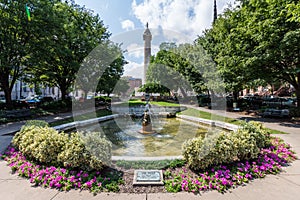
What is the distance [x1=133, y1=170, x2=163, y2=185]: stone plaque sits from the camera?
3662 millimetres

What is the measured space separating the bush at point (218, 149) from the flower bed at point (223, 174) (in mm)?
169

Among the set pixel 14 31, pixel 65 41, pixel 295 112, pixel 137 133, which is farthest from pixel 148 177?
pixel 65 41

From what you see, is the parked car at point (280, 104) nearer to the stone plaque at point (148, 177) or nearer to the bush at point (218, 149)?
the bush at point (218, 149)

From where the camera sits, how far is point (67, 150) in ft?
13.5

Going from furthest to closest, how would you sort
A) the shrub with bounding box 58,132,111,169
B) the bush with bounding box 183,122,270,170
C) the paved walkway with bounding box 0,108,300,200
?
1. the bush with bounding box 183,122,270,170
2. the shrub with bounding box 58,132,111,169
3. the paved walkway with bounding box 0,108,300,200

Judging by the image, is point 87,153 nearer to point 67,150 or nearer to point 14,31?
point 67,150

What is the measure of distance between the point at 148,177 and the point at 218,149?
1.89 m

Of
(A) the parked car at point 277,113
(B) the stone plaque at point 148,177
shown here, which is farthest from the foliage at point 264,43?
(B) the stone plaque at point 148,177

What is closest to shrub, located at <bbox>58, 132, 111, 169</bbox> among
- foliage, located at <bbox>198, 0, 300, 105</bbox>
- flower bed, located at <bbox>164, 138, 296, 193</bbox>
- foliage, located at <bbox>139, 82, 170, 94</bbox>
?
flower bed, located at <bbox>164, 138, 296, 193</bbox>

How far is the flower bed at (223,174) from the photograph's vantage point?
3562mm

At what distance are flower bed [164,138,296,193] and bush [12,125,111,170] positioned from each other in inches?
66.9

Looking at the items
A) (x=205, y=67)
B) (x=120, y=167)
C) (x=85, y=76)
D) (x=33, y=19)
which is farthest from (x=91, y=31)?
(x=120, y=167)

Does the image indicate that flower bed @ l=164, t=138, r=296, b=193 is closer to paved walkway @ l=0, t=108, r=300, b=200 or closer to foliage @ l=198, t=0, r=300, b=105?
paved walkway @ l=0, t=108, r=300, b=200

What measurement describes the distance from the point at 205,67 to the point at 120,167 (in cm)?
1954
